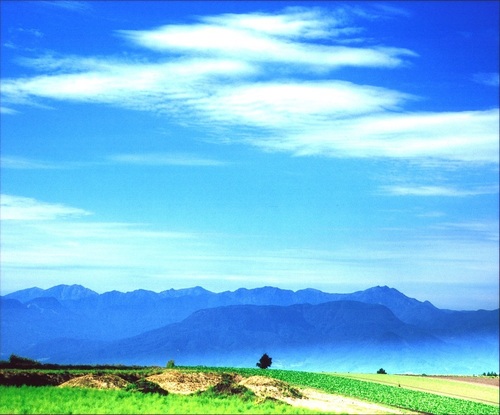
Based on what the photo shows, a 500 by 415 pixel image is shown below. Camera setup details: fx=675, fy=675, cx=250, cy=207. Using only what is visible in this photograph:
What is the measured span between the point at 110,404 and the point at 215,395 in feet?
40.8

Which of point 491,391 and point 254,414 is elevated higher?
point 254,414

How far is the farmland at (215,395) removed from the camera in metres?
45.2

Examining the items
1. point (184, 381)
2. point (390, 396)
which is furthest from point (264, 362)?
point (184, 381)

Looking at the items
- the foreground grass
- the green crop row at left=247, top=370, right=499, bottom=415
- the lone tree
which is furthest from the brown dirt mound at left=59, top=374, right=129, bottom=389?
the lone tree

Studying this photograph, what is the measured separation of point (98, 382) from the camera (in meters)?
61.9

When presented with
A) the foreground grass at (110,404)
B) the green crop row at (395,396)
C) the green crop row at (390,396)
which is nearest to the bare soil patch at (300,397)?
the green crop row at (390,396)

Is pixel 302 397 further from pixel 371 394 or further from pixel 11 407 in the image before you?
pixel 11 407

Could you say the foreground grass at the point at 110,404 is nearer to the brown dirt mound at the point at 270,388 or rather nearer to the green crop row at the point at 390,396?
the brown dirt mound at the point at 270,388

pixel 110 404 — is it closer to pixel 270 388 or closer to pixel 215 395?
pixel 215 395

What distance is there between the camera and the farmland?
148ft

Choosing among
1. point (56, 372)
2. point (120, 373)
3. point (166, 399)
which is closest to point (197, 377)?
point (120, 373)

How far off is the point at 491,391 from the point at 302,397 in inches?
2235

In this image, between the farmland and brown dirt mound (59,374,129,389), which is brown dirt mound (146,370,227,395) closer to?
the farmland

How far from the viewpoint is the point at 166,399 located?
161 feet
